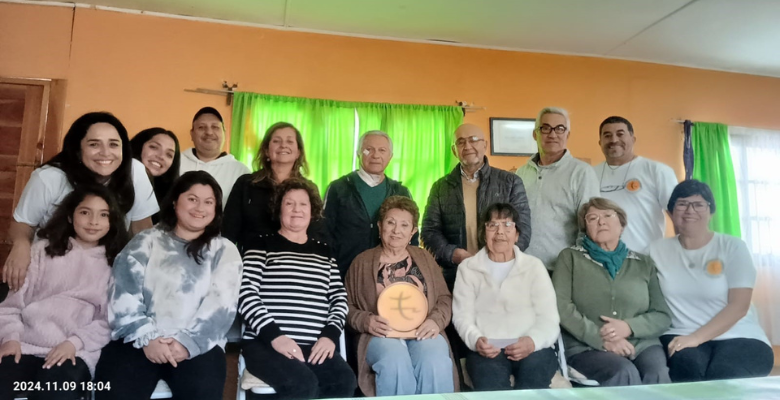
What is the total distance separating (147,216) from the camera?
1909 millimetres

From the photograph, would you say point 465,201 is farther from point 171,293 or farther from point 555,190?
point 171,293

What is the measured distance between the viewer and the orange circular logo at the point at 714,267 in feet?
6.90

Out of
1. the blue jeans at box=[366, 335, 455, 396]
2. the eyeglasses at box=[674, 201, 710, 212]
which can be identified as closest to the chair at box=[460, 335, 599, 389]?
the blue jeans at box=[366, 335, 455, 396]

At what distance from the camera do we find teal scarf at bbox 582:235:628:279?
2049mm

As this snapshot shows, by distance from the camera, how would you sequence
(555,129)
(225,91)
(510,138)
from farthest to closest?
1. (510,138)
2. (225,91)
3. (555,129)

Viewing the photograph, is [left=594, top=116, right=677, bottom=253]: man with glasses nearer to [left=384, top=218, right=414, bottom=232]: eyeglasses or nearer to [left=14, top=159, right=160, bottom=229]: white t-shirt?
[left=384, top=218, right=414, bottom=232]: eyeglasses

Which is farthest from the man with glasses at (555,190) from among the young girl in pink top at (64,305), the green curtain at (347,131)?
the young girl in pink top at (64,305)

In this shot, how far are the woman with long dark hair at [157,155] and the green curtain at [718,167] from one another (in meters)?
3.92

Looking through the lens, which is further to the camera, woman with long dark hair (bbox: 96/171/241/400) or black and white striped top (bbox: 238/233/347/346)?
black and white striped top (bbox: 238/233/347/346)

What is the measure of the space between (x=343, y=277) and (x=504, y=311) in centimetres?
70

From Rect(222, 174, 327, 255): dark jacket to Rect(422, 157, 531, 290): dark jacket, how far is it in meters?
0.54

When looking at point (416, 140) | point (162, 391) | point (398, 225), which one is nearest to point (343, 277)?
point (398, 225)

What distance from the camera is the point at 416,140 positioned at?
379 cm

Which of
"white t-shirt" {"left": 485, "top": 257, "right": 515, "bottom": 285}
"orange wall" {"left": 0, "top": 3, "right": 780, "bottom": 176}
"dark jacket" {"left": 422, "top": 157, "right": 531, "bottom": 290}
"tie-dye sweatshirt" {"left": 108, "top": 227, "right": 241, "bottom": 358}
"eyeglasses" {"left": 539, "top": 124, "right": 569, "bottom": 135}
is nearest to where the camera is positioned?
"tie-dye sweatshirt" {"left": 108, "top": 227, "right": 241, "bottom": 358}
